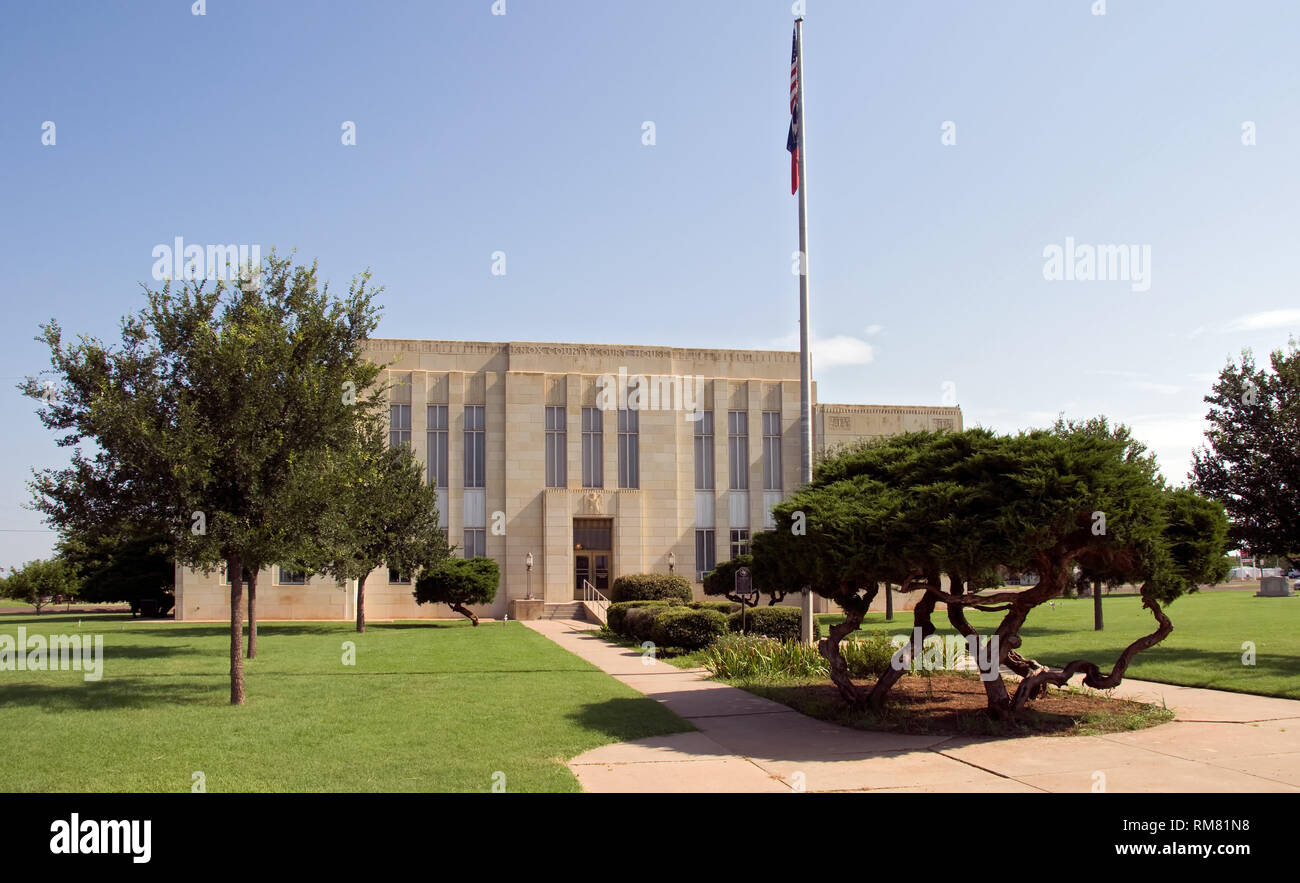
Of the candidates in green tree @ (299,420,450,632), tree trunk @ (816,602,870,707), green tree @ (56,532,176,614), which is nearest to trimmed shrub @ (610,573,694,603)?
green tree @ (299,420,450,632)

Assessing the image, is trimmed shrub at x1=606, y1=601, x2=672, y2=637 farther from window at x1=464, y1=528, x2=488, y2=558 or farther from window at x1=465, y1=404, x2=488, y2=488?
window at x1=465, y1=404, x2=488, y2=488

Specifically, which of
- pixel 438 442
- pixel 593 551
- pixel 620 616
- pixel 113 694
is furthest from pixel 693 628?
pixel 438 442

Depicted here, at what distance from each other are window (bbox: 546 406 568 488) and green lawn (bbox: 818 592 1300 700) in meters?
16.3

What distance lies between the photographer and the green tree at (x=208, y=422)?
1463 centimetres

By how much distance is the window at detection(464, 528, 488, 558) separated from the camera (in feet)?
156

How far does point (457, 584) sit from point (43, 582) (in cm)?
3755

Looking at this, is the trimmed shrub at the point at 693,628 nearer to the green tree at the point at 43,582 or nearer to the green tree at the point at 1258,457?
the green tree at the point at 1258,457

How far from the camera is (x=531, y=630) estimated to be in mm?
35688

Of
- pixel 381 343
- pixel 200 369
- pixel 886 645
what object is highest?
pixel 381 343

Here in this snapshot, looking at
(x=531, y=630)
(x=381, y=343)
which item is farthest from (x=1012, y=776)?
(x=381, y=343)

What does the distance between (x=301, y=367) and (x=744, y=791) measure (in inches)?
417

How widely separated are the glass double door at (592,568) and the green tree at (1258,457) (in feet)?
104

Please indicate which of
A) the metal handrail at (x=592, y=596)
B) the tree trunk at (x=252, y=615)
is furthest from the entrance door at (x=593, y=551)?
the tree trunk at (x=252, y=615)
